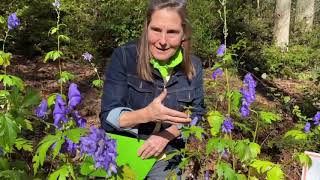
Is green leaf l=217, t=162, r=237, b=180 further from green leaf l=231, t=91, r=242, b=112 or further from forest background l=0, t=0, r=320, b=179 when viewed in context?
forest background l=0, t=0, r=320, b=179

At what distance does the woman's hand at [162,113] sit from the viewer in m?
2.12

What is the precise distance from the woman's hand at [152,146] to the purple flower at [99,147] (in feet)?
2.27

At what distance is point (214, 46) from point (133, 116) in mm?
8314

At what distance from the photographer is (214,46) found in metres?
10.4

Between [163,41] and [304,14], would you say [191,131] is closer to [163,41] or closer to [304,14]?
[163,41]

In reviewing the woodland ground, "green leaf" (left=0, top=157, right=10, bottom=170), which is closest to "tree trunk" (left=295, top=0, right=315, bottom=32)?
the woodland ground

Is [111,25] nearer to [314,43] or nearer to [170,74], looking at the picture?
[314,43]

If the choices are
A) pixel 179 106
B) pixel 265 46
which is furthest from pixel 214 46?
pixel 179 106

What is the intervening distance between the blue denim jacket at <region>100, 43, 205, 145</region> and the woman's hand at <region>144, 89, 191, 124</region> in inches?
10.7

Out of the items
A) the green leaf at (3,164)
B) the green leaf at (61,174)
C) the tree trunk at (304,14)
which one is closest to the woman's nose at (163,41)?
the green leaf at (61,174)

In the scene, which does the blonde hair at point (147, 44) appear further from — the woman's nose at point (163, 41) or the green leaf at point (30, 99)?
the green leaf at point (30, 99)

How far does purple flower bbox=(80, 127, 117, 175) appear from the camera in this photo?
169cm

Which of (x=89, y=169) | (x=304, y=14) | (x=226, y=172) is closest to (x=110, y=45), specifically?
(x=304, y=14)

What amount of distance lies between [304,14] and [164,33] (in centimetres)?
1447
